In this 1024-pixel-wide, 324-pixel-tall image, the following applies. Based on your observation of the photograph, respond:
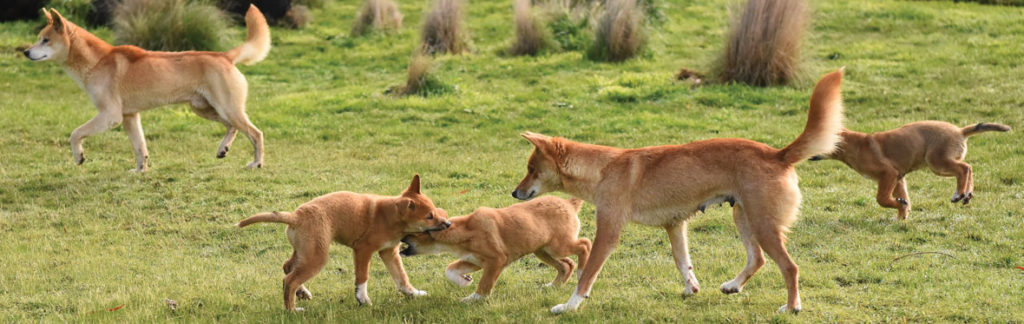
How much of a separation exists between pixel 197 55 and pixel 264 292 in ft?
19.4

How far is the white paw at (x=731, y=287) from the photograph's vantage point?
7.00m

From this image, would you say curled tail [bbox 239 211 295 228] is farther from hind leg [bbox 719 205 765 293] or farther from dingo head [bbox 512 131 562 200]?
hind leg [bbox 719 205 765 293]

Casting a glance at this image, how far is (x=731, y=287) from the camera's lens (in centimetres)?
700

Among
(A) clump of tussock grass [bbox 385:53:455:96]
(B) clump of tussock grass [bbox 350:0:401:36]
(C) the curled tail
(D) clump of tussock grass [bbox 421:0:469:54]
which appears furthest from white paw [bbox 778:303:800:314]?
(B) clump of tussock grass [bbox 350:0:401:36]

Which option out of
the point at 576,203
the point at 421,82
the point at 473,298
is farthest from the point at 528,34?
the point at 473,298

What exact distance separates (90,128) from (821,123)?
901 centimetres

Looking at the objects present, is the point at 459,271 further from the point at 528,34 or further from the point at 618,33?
the point at 528,34

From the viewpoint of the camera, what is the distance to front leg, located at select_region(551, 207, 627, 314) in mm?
6785

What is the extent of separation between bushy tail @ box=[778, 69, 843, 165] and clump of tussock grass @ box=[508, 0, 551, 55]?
13.4 meters

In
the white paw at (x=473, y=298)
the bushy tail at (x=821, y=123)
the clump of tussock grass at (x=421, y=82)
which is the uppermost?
the bushy tail at (x=821, y=123)

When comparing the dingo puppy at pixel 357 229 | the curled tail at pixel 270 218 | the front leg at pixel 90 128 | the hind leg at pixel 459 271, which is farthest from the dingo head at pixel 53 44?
the hind leg at pixel 459 271

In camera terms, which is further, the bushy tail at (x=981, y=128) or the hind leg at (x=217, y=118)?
the hind leg at (x=217, y=118)

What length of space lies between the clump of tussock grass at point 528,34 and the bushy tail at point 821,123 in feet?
43.9

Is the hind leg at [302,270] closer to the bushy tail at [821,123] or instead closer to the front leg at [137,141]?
the bushy tail at [821,123]
